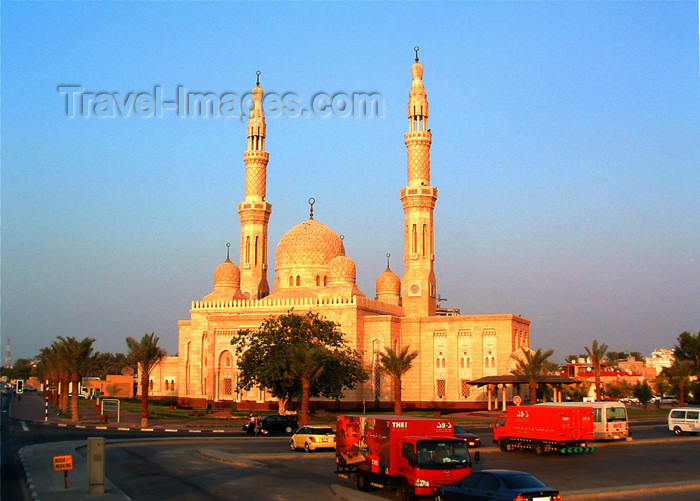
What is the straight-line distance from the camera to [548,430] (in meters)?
27.8

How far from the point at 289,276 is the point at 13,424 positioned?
86.0 ft

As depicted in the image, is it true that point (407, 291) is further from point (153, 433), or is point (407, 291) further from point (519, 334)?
point (153, 433)

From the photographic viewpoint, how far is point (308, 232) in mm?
67875

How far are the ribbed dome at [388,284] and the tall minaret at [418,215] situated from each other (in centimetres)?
531

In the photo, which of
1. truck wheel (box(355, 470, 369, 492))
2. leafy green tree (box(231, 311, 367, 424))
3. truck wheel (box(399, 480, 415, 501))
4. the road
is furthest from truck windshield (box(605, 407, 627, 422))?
truck wheel (box(399, 480, 415, 501))

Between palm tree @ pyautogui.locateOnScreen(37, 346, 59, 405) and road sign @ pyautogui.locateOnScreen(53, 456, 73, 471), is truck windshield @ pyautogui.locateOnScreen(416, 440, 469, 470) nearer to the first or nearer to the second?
road sign @ pyautogui.locateOnScreen(53, 456, 73, 471)

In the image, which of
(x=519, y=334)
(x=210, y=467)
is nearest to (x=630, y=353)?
(x=519, y=334)

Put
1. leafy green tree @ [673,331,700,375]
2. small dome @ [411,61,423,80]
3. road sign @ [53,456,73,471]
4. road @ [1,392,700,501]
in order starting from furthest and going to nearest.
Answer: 1. leafy green tree @ [673,331,700,375]
2. small dome @ [411,61,423,80]
3. road sign @ [53,456,73,471]
4. road @ [1,392,700,501]

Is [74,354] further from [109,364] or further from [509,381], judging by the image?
[109,364]

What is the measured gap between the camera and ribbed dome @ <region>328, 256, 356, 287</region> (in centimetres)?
6259

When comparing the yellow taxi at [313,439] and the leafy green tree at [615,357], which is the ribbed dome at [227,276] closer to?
the yellow taxi at [313,439]

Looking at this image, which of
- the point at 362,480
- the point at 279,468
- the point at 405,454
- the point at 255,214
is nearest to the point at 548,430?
the point at 279,468

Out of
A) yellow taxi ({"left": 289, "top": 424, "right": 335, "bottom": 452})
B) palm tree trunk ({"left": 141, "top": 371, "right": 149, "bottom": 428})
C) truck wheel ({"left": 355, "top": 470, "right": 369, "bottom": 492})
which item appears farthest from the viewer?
palm tree trunk ({"left": 141, "top": 371, "right": 149, "bottom": 428})

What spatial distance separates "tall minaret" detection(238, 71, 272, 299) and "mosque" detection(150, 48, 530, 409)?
9 cm
